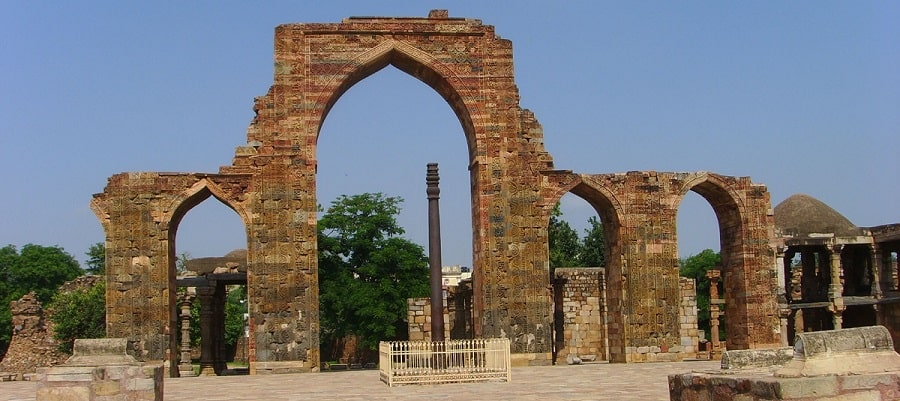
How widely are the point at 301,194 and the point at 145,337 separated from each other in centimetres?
426

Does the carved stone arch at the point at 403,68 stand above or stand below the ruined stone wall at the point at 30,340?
above

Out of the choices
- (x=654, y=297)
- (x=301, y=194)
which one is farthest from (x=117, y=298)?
(x=654, y=297)

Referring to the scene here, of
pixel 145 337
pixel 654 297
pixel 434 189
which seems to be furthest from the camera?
pixel 654 297

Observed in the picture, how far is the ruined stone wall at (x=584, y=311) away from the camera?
88.4 feet

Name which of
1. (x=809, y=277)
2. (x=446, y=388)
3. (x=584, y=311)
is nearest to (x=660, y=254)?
(x=584, y=311)

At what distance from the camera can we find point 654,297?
22.2 metres

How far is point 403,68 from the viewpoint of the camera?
74.0 feet

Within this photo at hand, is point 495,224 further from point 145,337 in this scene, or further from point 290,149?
point 145,337

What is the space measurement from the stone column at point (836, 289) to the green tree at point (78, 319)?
21458mm

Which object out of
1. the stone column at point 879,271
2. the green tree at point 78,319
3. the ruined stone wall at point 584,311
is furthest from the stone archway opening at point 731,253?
the green tree at point 78,319

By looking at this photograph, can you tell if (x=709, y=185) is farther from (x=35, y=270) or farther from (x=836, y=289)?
(x=35, y=270)

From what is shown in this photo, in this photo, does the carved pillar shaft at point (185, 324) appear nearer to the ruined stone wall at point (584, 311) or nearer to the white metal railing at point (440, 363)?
the ruined stone wall at point (584, 311)

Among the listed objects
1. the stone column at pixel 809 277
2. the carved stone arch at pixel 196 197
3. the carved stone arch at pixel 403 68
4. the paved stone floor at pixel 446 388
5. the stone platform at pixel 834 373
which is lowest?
the paved stone floor at pixel 446 388

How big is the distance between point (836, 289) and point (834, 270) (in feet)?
1.87
